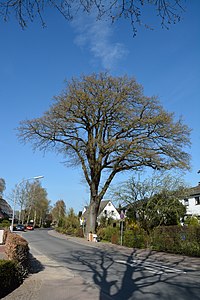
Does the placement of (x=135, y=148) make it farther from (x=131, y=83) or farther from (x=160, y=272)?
(x=160, y=272)

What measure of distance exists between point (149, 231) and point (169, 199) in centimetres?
335

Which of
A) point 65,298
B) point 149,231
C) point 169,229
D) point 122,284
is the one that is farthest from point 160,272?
point 149,231

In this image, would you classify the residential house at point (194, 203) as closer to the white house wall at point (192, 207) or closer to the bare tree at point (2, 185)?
the white house wall at point (192, 207)

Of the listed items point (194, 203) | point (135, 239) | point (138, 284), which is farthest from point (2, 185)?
point (138, 284)

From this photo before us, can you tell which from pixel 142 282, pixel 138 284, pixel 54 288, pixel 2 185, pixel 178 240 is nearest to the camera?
pixel 54 288

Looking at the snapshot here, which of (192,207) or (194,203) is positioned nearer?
(194,203)

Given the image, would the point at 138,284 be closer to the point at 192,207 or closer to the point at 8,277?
the point at 8,277

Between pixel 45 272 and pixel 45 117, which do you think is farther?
pixel 45 117

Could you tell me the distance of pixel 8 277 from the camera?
791 centimetres

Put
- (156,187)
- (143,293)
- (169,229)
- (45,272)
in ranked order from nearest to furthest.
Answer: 1. (143,293)
2. (45,272)
3. (169,229)
4. (156,187)

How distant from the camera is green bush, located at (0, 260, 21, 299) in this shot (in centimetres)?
758

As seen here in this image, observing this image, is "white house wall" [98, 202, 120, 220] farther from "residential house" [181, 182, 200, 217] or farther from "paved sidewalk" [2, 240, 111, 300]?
"paved sidewalk" [2, 240, 111, 300]

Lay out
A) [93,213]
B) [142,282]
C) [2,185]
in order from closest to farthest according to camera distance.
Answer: [142,282], [93,213], [2,185]

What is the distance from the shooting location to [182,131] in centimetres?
2795
